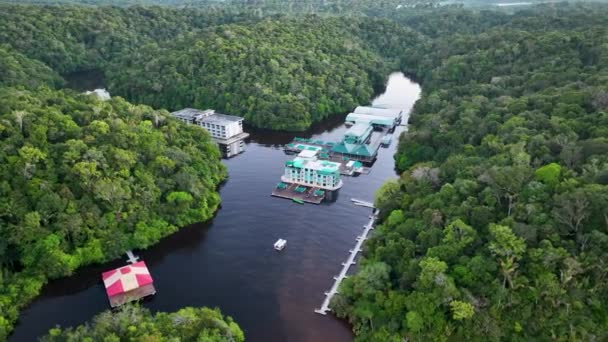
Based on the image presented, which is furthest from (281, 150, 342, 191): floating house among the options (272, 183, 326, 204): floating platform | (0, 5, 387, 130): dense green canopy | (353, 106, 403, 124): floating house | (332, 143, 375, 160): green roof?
(353, 106, 403, 124): floating house

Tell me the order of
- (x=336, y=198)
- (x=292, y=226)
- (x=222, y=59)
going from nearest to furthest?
1. (x=292, y=226)
2. (x=336, y=198)
3. (x=222, y=59)

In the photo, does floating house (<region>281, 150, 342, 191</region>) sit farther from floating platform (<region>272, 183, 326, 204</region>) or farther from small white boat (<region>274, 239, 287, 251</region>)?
small white boat (<region>274, 239, 287, 251</region>)

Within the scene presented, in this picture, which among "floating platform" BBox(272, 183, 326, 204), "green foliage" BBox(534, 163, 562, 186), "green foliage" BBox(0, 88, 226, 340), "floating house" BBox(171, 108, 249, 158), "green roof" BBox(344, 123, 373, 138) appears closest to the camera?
"green foliage" BBox(534, 163, 562, 186)

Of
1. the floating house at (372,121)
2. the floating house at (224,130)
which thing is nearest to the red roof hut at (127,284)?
the floating house at (224,130)

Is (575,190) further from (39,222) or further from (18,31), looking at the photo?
(18,31)

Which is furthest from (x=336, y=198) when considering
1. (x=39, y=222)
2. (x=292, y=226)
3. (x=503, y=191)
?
(x=39, y=222)
